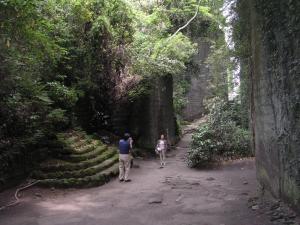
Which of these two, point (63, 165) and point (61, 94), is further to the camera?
point (61, 94)

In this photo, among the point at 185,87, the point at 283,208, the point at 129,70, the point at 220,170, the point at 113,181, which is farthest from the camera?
the point at 185,87

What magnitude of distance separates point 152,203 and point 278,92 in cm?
451

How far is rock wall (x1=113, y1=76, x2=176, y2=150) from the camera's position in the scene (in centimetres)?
2112

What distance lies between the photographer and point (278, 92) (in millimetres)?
8320

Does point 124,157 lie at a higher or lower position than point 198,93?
lower

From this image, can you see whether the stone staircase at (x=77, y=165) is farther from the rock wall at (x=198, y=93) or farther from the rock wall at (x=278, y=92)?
the rock wall at (x=198, y=93)

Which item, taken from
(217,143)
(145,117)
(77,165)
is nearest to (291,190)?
(77,165)

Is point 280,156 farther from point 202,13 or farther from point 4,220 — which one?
point 202,13

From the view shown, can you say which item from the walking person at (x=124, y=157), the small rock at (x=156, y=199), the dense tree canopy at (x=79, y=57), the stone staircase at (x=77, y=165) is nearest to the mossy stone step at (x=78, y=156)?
the stone staircase at (x=77, y=165)

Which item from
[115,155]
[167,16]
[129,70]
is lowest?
[115,155]

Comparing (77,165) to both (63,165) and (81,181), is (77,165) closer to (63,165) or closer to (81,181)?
(63,165)

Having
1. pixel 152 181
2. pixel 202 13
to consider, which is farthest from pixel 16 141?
pixel 202 13

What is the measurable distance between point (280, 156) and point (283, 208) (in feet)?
3.53

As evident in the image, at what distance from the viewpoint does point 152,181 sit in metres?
14.4
